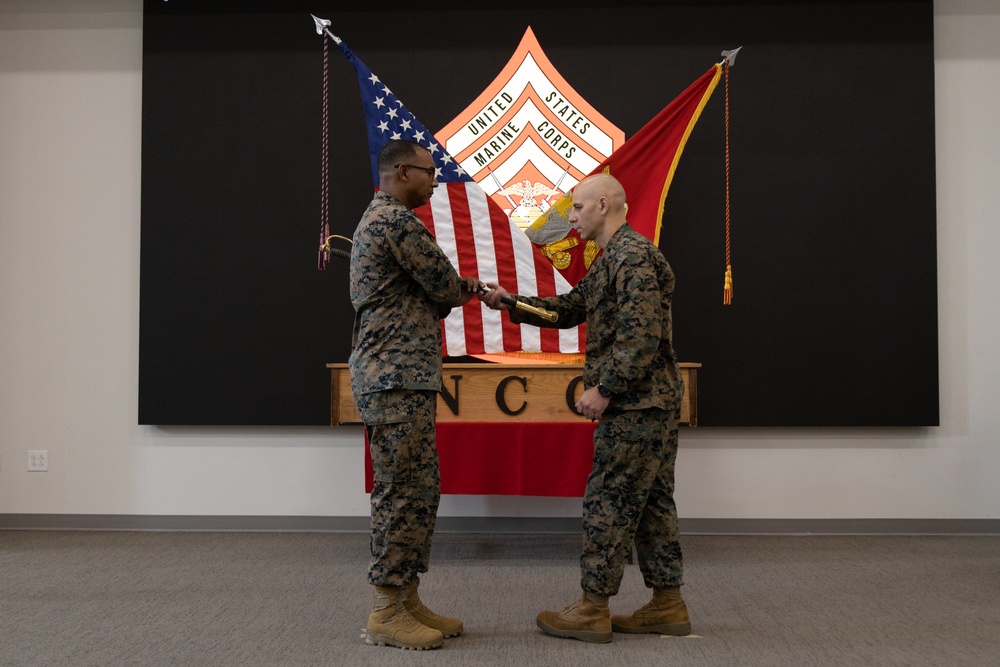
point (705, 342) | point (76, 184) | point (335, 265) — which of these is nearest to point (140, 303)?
point (76, 184)

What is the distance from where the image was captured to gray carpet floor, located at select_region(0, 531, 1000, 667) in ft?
8.32

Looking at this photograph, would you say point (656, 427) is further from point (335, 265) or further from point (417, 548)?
point (335, 265)

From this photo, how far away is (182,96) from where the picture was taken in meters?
4.53

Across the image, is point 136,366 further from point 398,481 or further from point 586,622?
point 586,622

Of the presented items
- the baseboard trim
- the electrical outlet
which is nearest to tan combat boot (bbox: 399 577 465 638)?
the baseboard trim

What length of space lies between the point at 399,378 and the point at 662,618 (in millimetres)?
1143

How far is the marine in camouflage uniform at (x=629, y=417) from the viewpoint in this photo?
259 cm

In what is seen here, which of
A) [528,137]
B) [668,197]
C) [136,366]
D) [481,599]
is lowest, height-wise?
[481,599]

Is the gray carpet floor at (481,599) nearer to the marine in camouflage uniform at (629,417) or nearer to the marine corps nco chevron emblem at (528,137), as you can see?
the marine in camouflage uniform at (629,417)

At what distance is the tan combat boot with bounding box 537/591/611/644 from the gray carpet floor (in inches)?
1.7

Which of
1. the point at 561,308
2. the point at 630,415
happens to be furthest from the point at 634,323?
the point at 561,308

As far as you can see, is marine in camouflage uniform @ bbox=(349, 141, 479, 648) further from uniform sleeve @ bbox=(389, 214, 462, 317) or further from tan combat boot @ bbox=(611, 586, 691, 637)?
tan combat boot @ bbox=(611, 586, 691, 637)

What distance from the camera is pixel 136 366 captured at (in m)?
4.57

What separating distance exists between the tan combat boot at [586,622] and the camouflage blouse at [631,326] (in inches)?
24.6
